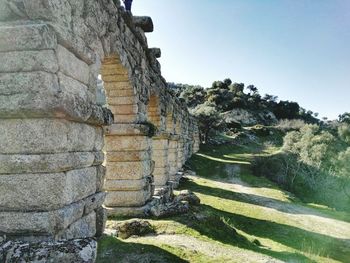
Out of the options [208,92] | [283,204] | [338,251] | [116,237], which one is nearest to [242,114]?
[208,92]

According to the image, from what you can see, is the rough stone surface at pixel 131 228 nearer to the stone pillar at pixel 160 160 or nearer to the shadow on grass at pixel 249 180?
the stone pillar at pixel 160 160

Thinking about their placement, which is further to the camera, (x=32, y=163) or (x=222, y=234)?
(x=222, y=234)

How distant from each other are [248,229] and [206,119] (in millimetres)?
33615

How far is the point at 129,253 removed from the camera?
6.17 metres

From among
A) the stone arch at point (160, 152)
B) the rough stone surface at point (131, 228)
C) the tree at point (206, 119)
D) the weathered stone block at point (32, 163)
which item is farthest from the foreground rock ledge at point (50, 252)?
the tree at point (206, 119)

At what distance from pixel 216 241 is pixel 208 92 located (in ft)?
201

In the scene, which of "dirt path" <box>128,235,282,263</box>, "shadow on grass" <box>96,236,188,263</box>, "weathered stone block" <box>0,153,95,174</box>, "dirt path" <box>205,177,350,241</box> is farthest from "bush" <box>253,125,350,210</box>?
"weathered stone block" <box>0,153,95,174</box>

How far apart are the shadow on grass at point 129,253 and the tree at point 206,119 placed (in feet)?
127

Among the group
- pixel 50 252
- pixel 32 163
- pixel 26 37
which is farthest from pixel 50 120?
pixel 50 252

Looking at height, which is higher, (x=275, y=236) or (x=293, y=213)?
(x=275, y=236)

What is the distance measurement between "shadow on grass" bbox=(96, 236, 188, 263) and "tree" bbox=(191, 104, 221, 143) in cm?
3871

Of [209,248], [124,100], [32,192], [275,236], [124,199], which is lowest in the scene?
[275,236]

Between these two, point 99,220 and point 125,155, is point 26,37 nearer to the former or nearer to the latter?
point 99,220

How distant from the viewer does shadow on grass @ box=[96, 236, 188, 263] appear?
5.91 metres
